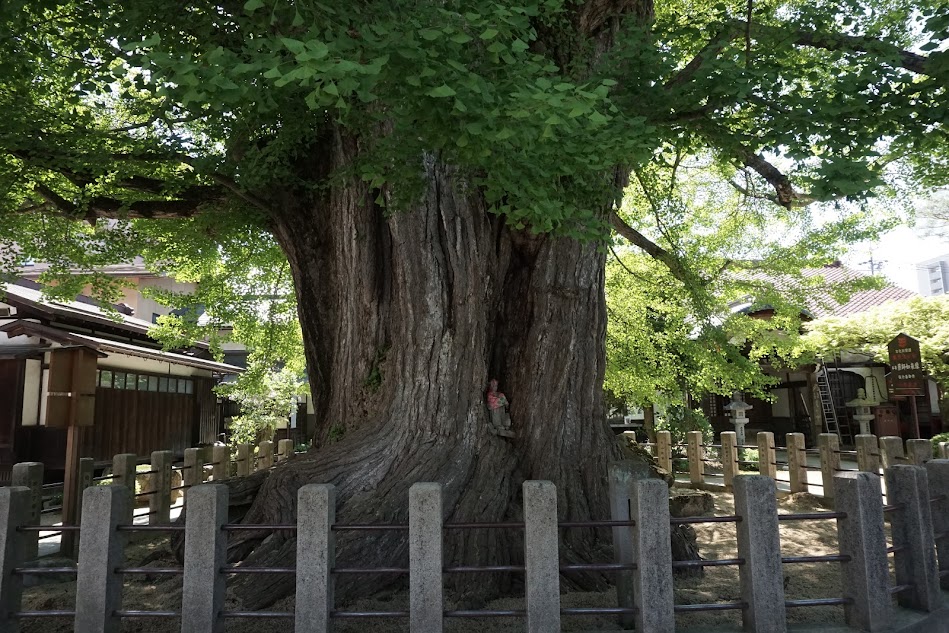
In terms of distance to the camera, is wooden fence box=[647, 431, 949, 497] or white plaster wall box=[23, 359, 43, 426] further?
white plaster wall box=[23, 359, 43, 426]

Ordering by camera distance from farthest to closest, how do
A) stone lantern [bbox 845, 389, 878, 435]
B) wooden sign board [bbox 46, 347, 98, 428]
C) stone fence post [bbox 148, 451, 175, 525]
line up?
stone lantern [bbox 845, 389, 878, 435] → stone fence post [bbox 148, 451, 175, 525] → wooden sign board [bbox 46, 347, 98, 428]

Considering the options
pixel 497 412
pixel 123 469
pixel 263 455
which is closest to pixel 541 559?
pixel 497 412

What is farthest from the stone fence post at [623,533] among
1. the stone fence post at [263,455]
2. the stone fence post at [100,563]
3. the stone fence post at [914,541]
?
→ the stone fence post at [263,455]

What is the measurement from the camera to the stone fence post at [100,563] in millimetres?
4367

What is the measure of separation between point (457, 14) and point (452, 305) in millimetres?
2950

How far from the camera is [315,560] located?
4320 mm

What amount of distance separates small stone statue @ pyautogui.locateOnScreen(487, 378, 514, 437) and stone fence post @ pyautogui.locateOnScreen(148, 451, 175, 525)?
609cm

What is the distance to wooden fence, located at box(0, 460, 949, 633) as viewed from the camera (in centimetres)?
425

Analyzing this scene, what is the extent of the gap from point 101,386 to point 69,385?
7253 millimetres

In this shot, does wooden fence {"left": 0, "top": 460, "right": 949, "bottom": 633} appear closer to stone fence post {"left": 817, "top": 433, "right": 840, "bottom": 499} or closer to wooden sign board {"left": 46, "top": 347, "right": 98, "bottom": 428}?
wooden sign board {"left": 46, "top": 347, "right": 98, "bottom": 428}

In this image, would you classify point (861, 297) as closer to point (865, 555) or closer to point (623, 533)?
point (865, 555)

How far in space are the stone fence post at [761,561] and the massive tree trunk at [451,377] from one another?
186 cm

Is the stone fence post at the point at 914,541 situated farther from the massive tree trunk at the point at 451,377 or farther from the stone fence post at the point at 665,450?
the stone fence post at the point at 665,450

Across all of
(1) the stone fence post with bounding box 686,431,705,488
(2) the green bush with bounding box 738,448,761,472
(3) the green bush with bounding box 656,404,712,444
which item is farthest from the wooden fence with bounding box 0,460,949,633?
(3) the green bush with bounding box 656,404,712,444
